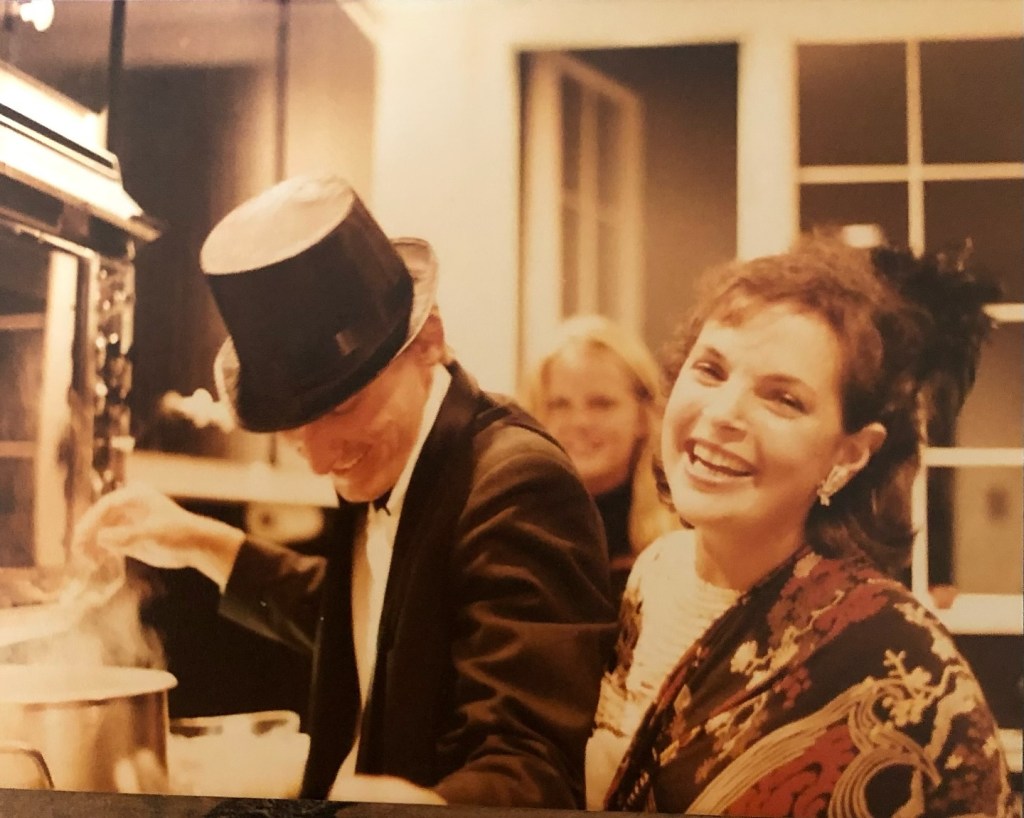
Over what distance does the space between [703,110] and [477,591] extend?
0.85 meters

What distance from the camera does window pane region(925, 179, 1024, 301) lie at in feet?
4.69

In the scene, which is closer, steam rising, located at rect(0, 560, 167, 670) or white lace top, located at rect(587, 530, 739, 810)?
white lace top, located at rect(587, 530, 739, 810)

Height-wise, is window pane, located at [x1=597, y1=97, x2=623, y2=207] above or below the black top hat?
above

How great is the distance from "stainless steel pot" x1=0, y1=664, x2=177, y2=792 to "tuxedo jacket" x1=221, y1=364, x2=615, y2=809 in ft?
0.71

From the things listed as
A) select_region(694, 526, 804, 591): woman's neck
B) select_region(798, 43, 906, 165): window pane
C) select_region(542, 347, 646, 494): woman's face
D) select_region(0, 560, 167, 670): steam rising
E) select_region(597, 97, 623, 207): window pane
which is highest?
select_region(798, 43, 906, 165): window pane

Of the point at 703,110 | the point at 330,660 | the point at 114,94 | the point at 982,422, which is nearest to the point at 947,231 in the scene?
the point at 982,422

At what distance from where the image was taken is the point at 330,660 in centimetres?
144

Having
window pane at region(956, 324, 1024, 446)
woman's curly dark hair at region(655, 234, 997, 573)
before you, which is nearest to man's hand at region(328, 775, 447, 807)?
woman's curly dark hair at region(655, 234, 997, 573)

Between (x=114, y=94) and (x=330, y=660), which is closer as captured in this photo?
(x=330, y=660)

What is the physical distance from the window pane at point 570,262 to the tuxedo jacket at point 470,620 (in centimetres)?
19

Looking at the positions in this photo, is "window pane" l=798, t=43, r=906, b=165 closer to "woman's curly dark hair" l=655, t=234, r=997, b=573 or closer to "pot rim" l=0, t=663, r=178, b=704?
"woman's curly dark hair" l=655, t=234, r=997, b=573

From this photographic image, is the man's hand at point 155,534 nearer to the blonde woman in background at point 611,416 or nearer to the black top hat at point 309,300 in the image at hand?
the black top hat at point 309,300

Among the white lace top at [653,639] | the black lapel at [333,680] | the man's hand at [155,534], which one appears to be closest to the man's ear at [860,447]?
the white lace top at [653,639]

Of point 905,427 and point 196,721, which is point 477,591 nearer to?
point 196,721
